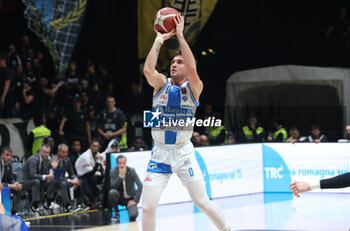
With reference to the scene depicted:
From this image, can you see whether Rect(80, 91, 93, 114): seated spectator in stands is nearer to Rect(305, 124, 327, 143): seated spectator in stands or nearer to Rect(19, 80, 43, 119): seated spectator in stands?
Rect(19, 80, 43, 119): seated spectator in stands

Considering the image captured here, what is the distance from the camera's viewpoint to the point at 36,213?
13.0 metres

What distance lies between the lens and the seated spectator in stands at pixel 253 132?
16234 mm

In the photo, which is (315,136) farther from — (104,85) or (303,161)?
(104,85)

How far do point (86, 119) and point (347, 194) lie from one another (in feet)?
20.9

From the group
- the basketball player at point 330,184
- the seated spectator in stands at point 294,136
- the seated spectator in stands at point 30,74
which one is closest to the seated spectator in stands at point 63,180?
the seated spectator in stands at point 30,74

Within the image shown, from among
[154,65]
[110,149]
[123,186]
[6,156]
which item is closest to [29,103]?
[110,149]

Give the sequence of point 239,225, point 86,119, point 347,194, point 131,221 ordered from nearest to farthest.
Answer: point 239,225 < point 131,221 < point 347,194 < point 86,119

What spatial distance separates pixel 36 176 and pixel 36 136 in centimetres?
190

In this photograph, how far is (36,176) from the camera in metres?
12.9

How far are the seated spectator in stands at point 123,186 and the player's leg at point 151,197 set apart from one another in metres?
5.35

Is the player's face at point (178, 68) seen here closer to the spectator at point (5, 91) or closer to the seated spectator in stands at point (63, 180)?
the seated spectator in stands at point (63, 180)

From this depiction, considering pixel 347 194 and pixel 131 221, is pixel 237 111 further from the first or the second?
pixel 131 221

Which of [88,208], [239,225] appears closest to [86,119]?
[88,208]

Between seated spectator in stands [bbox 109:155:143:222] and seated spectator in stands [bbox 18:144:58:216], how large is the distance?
53.8 inches
